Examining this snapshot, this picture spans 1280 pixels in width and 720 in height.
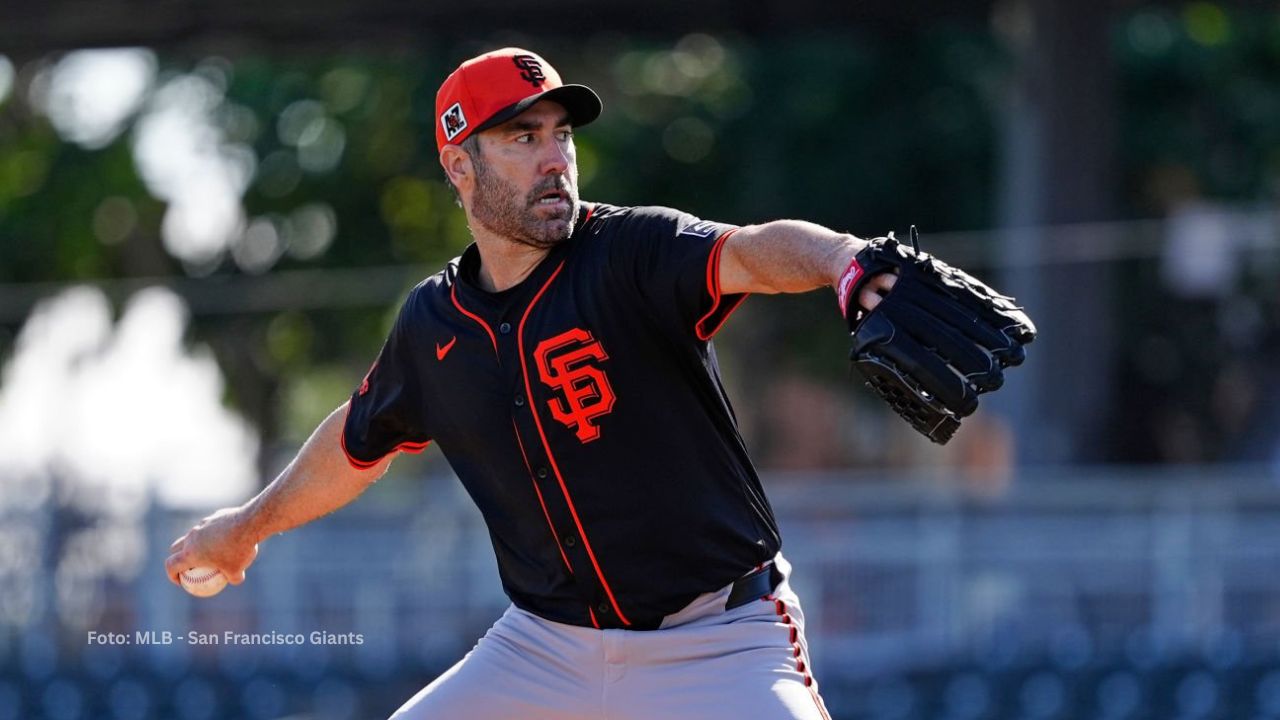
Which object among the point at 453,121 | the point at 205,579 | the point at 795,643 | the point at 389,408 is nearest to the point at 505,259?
the point at 453,121

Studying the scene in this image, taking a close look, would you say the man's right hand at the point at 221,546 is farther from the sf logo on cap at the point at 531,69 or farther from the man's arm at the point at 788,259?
the man's arm at the point at 788,259

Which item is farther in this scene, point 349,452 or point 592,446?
point 349,452

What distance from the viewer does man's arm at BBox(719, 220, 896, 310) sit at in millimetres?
4219

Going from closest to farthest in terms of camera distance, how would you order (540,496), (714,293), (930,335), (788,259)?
1. (930,335)
2. (788,259)
3. (714,293)
4. (540,496)

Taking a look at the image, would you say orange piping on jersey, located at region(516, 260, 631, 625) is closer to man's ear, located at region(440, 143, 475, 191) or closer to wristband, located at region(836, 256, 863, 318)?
man's ear, located at region(440, 143, 475, 191)

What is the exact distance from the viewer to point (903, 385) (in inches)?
160

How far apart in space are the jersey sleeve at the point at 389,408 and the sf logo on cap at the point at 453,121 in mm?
490

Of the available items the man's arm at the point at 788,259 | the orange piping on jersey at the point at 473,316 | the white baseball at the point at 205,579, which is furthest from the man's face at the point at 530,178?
the white baseball at the point at 205,579

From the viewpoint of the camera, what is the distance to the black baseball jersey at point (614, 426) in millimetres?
4730

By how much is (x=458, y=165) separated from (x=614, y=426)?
0.89 meters

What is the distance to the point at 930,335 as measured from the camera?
4027 mm

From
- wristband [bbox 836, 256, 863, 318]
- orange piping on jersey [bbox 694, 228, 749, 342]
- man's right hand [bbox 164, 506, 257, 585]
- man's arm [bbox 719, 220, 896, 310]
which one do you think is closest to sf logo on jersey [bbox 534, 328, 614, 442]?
orange piping on jersey [bbox 694, 228, 749, 342]

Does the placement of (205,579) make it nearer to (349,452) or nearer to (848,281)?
(349,452)

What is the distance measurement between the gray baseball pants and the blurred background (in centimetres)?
570
